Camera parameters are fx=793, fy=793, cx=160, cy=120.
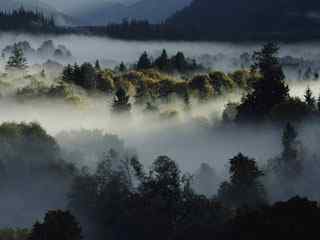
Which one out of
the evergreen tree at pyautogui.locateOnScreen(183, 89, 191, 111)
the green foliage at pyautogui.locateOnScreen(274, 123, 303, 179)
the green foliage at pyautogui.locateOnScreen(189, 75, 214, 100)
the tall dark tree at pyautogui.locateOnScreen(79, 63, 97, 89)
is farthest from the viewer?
the green foliage at pyautogui.locateOnScreen(189, 75, 214, 100)

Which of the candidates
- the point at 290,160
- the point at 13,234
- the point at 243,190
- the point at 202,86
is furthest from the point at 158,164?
the point at 202,86

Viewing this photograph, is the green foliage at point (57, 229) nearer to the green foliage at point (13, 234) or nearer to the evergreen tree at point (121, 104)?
the green foliage at point (13, 234)

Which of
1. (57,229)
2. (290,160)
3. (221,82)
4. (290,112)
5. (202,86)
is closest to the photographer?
(57,229)

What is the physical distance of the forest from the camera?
7275cm

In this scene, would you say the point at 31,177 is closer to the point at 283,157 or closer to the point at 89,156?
the point at 89,156

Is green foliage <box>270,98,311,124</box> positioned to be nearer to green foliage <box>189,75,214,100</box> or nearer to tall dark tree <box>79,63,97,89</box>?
green foliage <box>189,75,214,100</box>

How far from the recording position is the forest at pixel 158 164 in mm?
72750

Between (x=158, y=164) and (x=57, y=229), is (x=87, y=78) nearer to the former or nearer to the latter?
(x=158, y=164)

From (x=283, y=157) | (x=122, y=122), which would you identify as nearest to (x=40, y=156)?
(x=283, y=157)

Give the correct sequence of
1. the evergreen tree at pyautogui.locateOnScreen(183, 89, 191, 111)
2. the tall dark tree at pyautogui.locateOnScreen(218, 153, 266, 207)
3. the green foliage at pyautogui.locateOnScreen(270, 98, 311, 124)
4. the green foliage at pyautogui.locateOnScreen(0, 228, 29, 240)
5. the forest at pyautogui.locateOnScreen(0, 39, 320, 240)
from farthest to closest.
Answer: the evergreen tree at pyautogui.locateOnScreen(183, 89, 191, 111) → the green foliage at pyautogui.locateOnScreen(270, 98, 311, 124) → the tall dark tree at pyautogui.locateOnScreen(218, 153, 266, 207) → the green foliage at pyautogui.locateOnScreen(0, 228, 29, 240) → the forest at pyautogui.locateOnScreen(0, 39, 320, 240)

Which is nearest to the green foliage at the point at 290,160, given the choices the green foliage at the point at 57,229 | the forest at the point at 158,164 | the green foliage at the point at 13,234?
the forest at the point at 158,164

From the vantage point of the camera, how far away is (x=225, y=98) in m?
172

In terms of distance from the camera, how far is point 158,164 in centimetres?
8188

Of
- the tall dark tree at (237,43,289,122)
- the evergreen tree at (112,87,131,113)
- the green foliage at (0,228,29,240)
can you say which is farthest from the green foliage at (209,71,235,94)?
the green foliage at (0,228,29,240)
